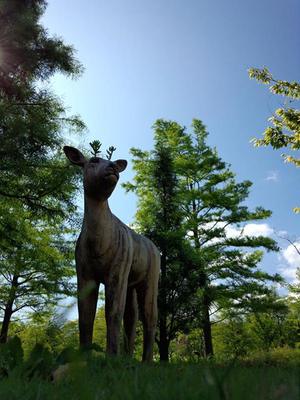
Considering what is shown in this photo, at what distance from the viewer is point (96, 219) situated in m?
4.96

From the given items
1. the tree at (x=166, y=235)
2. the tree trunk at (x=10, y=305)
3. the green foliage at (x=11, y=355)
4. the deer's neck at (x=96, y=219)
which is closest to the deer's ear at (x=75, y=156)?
the deer's neck at (x=96, y=219)

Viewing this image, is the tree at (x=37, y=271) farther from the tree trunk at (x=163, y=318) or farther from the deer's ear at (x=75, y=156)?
the deer's ear at (x=75, y=156)

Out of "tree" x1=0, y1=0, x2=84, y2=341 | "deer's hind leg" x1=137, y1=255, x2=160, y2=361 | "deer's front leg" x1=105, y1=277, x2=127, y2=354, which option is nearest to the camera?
"deer's front leg" x1=105, y1=277, x2=127, y2=354

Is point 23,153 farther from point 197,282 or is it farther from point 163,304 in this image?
point 197,282

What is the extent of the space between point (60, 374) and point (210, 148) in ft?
70.0

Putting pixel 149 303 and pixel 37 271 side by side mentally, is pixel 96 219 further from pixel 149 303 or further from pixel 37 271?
pixel 37 271

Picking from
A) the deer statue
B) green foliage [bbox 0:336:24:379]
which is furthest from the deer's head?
green foliage [bbox 0:336:24:379]

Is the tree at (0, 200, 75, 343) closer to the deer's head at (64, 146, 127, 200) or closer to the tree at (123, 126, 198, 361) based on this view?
the tree at (123, 126, 198, 361)

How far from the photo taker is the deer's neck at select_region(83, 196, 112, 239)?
4.93 meters

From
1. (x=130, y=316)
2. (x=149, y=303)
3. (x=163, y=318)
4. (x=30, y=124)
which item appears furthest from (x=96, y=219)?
(x=163, y=318)

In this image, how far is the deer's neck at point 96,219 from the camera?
4926 mm

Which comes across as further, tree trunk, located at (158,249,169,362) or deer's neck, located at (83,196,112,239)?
tree trunk, located at (158,249,169,362)

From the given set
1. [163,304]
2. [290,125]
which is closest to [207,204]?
[163,304]

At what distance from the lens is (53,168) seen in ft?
41.1
